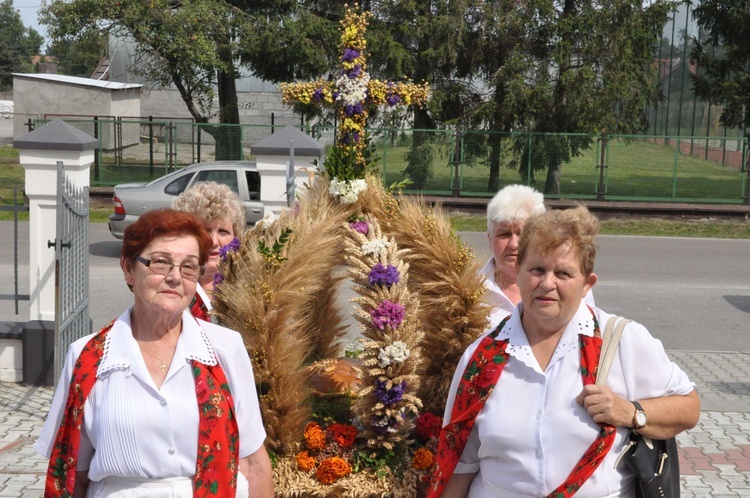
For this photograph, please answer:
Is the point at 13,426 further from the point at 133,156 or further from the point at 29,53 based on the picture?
the point at 29,53

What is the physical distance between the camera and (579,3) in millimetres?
22641

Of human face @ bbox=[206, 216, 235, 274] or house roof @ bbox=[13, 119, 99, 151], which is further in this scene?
house roof @ bbox=[13, 119, 99, 151]

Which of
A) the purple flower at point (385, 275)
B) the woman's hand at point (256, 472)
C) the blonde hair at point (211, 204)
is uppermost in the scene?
the blonde hair at point (211, 204)

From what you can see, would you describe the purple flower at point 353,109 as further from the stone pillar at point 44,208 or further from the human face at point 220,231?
the stone pillar at point 44,208

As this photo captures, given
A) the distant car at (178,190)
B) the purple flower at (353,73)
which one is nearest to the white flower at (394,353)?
the purple flower at (353,73)

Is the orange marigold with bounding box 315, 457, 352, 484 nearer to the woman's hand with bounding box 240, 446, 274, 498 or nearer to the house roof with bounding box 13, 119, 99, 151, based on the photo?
the woman's hand with bounding box 240, 446, 274, 498

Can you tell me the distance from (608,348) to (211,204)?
2.07 metres

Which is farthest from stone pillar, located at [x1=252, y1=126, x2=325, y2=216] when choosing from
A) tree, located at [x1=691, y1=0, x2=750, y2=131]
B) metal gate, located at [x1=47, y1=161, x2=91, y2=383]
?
tree, located at [x1=691, y1=0, x2=750, y2=131]

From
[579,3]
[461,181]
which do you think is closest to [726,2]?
[579,3]

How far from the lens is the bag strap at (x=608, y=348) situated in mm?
2768

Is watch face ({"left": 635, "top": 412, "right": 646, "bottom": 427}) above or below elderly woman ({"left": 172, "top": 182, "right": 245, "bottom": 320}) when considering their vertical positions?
below

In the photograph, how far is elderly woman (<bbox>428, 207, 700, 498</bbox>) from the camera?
9.00 ft

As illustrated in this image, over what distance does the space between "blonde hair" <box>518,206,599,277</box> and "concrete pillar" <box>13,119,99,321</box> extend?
16.9ft

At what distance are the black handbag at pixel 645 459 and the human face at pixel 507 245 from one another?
49.2 inches
